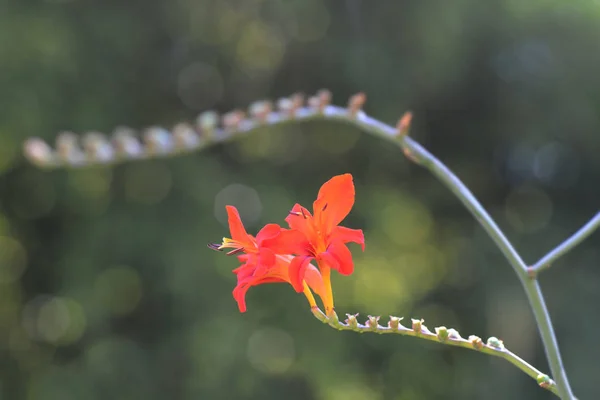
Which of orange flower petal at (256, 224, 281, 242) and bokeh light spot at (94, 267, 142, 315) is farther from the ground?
bokeh light spot at (94, 267, 142, 315)

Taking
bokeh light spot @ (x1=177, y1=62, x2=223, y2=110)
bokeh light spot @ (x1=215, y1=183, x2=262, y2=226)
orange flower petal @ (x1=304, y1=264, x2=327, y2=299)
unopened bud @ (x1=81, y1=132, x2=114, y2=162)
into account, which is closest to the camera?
orange flower petal @ (x1=304, y1=264, x2=327, y2=299)

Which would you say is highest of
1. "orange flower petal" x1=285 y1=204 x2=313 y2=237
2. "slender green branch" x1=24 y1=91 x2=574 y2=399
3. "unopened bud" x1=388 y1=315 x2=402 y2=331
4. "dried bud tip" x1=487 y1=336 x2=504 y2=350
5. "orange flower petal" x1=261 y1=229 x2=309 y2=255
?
"slender green branch" x1=24 y1=91 x2=574 y2=399

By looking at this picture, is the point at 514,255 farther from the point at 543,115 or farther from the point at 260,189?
the point at 543,115

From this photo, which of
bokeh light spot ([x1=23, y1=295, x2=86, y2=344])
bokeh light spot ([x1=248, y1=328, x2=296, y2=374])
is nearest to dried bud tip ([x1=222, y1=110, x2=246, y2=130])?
bokeh light spot ([x1=248, y1=328, x2=296, y2=374])

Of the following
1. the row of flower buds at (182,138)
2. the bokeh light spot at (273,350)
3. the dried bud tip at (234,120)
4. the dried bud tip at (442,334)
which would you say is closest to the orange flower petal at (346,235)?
the dried bud tip at (442,334)

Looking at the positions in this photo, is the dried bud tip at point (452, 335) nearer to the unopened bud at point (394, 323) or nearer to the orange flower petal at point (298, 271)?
the unopened bud at point (394, 323)

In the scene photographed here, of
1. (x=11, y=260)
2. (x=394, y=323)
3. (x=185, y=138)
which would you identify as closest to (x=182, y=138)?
(x=185, y=138)

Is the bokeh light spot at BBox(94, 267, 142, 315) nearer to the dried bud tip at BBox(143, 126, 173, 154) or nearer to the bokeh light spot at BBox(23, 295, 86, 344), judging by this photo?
the bokeh light spot at BBox(23, 295, 86, 344)
